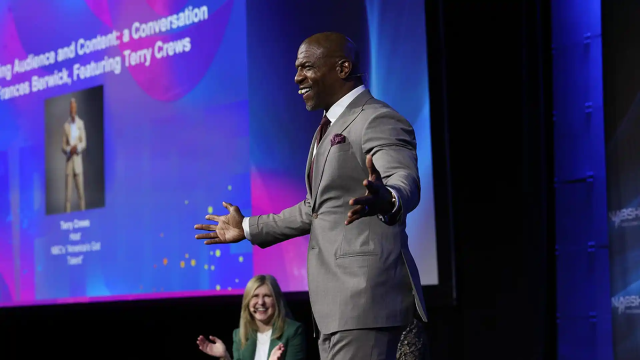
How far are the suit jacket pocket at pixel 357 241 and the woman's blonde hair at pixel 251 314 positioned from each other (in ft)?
6.96

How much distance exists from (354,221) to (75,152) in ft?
13.0

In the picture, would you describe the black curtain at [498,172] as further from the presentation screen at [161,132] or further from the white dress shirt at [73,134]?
the white dress shirt at [73,134]

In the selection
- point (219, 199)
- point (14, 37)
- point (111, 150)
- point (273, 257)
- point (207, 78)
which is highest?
point (14, 37)

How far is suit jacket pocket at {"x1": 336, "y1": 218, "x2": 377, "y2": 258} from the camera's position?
174 cm

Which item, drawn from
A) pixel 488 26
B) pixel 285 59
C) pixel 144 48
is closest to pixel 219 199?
pixel 285 59

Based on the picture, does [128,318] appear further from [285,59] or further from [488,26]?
[488,26]

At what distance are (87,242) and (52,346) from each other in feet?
3.42

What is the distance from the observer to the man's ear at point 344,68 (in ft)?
6.30

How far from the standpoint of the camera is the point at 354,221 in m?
1.69

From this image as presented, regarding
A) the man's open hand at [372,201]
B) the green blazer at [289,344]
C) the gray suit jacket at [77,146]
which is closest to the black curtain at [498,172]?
the green blazer at [289,344]

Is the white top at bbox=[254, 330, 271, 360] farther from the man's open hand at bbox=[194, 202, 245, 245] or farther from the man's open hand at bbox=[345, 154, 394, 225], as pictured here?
the man's open hand at bbox=[345, 154, 394, 225]

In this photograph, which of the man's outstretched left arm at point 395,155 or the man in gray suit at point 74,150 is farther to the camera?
the man in gray suit at point 74,150

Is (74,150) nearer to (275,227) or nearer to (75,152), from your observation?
(75,152)

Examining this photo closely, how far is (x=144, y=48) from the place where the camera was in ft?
16.4
